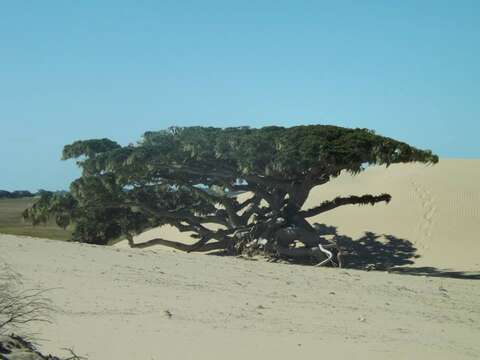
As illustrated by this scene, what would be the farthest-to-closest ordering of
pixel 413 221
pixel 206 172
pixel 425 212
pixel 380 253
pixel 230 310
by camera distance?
pixel 425 212 → pixel 413 221 → pixel 380 253 → pixel 206 172 → pixel 230 310

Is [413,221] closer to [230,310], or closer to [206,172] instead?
[206,172]

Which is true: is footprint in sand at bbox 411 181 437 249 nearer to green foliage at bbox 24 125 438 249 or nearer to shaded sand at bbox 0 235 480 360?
green foliage at bbox 24 125 438 249

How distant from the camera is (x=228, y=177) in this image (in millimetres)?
21750

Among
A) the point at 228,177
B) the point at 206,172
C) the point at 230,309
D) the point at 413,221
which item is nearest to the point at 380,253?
the point at 413,221

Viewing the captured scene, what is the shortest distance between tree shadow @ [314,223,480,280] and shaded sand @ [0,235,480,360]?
7.63 metres

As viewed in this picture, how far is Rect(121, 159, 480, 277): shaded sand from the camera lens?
24.8 m

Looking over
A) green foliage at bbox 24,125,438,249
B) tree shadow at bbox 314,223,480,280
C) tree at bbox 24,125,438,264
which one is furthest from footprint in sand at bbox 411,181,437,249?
tree at bbox 24,125,438,264

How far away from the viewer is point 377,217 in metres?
31.4

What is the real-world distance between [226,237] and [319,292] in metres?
11.4

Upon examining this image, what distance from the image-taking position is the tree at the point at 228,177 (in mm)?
19172

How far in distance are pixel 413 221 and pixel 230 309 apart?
23.2 m

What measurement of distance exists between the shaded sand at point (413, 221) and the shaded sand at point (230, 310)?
31.3 feet

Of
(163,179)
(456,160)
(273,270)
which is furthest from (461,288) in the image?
(456,160)

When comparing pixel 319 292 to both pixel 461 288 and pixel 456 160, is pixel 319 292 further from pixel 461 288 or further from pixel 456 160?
pixel 456 160
